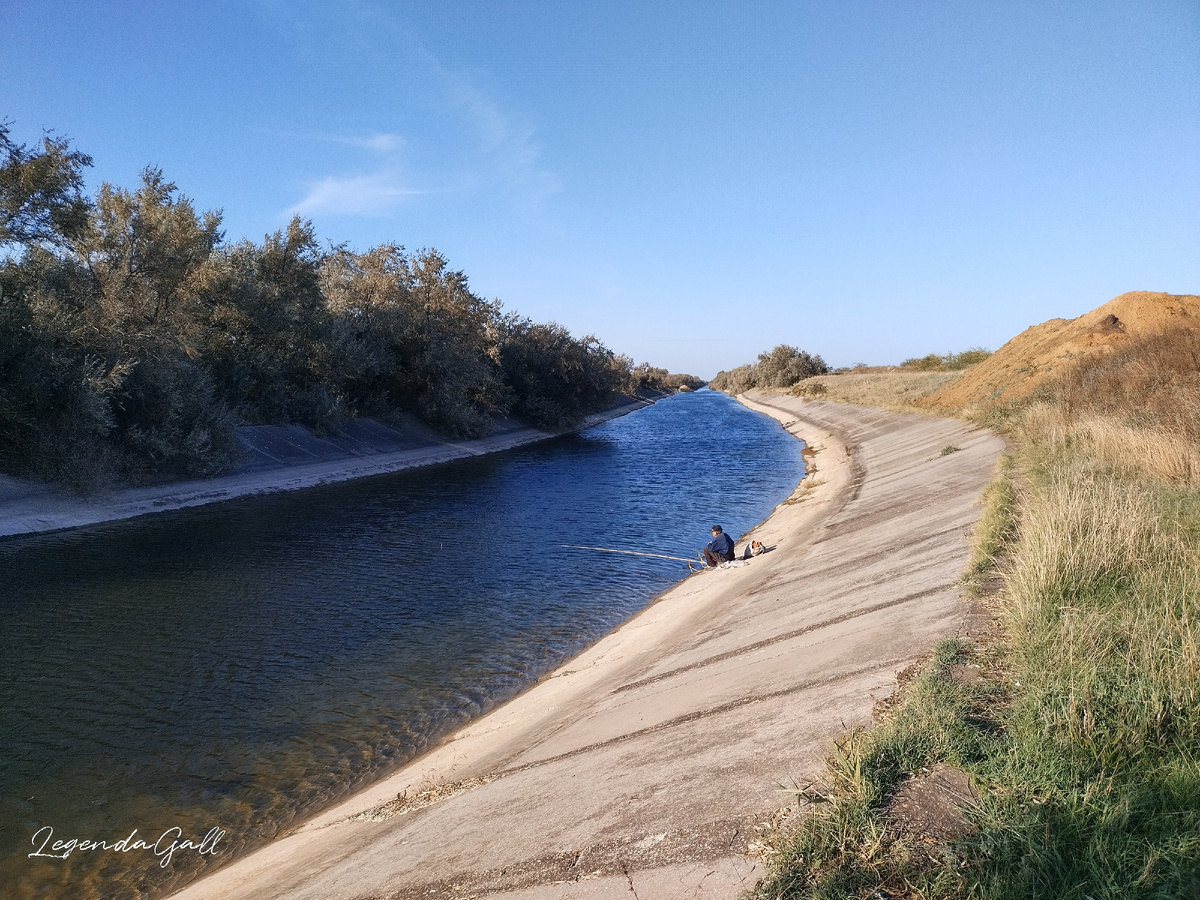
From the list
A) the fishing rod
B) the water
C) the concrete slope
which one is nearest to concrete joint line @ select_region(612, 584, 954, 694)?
the concrete slope

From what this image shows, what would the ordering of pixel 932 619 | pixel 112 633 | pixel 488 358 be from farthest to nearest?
pixel 488 358
pixel 112 633
pixel 932 619

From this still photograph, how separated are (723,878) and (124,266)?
103 ft

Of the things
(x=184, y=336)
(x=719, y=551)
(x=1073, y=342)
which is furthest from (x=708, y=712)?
(x=1073, y=342)

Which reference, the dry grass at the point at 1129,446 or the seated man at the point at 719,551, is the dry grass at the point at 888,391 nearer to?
the dry grass at the point at 1129,446

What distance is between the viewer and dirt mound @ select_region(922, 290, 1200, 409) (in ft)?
95.2

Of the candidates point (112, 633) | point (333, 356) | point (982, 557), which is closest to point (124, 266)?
point (333, 356)

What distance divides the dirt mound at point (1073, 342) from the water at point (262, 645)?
12.8 meters

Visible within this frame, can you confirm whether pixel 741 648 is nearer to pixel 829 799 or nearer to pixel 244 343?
pixel 829 799

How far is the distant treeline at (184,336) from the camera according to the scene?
22.6 metres

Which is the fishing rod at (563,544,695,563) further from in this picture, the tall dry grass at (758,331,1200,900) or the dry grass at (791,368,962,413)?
the dry grass at (791,368,962,413)

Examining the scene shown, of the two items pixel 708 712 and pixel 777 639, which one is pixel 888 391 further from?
pixel 708 712

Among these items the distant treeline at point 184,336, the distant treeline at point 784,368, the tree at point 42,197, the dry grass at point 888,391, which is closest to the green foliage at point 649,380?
the distant treeline at point 784,368

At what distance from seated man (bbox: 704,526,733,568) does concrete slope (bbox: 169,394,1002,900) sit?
3.32m

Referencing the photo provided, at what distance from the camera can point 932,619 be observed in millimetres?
7344
